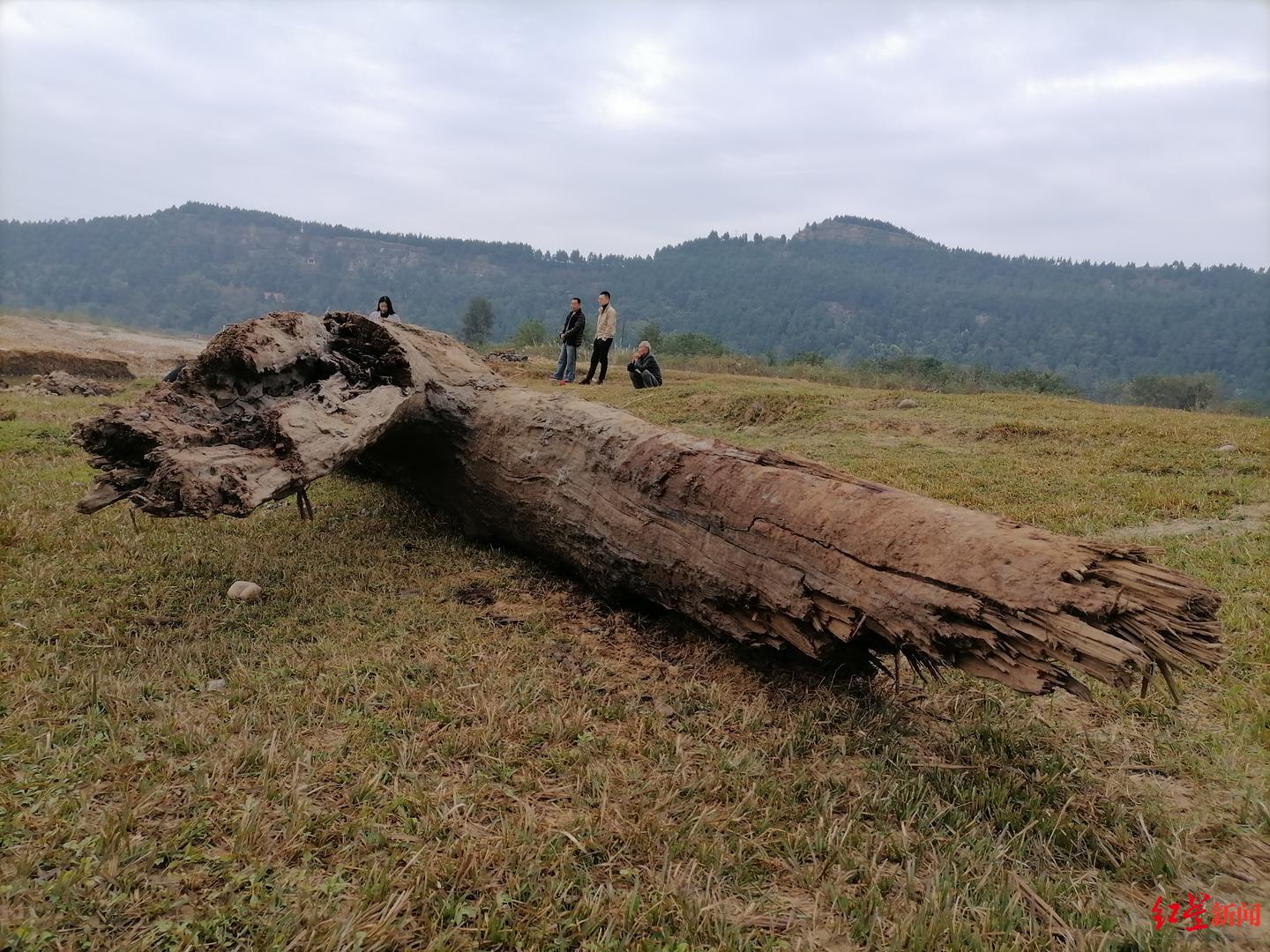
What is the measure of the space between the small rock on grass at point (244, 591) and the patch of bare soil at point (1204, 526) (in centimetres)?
566

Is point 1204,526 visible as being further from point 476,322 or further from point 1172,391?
point 476,322

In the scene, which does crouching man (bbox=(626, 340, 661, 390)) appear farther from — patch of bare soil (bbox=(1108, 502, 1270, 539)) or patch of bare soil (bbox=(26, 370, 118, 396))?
patch of bare soil (bbox=(1108, 502, 1270, 539))

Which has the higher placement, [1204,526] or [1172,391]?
[1172,391]

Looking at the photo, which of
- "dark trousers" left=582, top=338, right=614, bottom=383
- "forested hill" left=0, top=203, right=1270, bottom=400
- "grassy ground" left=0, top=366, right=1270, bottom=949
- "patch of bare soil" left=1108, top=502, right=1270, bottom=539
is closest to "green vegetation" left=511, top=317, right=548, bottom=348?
"dark trousers" left=582, top=338, right=614, bottom=383

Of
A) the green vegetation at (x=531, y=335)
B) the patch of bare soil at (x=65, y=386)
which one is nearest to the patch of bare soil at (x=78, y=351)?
the patch of bare soil at (x=65, y=386)

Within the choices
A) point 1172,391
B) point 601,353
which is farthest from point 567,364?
point 1172,391

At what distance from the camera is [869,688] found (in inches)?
122

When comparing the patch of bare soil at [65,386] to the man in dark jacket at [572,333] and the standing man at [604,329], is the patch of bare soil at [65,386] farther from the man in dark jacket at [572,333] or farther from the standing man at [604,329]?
the standing man at [604,329]

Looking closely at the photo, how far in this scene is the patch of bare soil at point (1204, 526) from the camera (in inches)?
199

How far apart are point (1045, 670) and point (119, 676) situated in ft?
11.0

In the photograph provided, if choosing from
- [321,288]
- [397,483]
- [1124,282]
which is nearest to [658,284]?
[321,288]

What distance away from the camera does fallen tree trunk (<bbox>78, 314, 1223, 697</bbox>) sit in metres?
2.15

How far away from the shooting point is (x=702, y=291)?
164250 mm

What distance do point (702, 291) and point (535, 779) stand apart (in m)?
169
